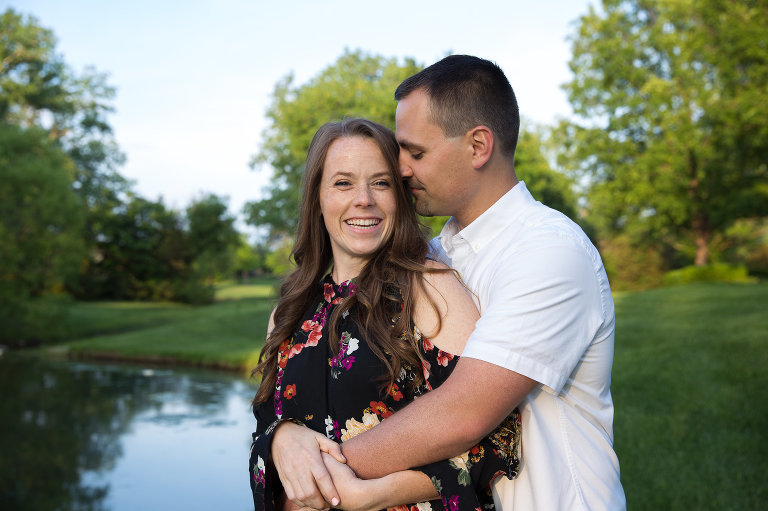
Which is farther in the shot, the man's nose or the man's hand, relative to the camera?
the man's nose

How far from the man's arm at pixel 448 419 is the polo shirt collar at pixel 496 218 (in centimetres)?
56

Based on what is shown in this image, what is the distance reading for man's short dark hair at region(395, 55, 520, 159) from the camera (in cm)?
230

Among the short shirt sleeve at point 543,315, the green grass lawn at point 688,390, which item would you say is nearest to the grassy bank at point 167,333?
the green grass lawn at point 688,390

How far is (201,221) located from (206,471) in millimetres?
33006

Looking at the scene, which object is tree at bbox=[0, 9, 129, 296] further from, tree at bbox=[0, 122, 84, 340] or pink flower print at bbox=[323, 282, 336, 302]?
pink flower print at bbox=[323, 282, 336, 302]

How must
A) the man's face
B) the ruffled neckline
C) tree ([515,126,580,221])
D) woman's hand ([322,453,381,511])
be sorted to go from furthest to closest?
tree ([515,126,580,221])
the ruffled neckline
the man's face
woman's hand ([322,453,381,511])

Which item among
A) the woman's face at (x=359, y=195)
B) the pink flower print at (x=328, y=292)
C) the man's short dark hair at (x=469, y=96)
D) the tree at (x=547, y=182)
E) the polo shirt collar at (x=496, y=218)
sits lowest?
the pink flower print at (x=328, y=292)

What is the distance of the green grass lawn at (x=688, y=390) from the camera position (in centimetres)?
587

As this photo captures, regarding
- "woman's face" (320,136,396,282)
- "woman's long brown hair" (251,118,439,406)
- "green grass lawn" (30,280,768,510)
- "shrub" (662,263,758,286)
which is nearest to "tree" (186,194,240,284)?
"green grass lawn" (30,280,768,510)

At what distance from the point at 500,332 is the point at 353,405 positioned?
0.65 meters

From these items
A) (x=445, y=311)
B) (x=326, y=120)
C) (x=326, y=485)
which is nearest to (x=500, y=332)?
(x=445, y=311)

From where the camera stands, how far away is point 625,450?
6.75m

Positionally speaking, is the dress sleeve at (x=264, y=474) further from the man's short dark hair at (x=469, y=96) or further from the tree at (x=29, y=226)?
the tree at (x=29, y=226)

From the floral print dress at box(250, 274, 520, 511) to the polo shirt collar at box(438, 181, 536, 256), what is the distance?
0.40 metres
